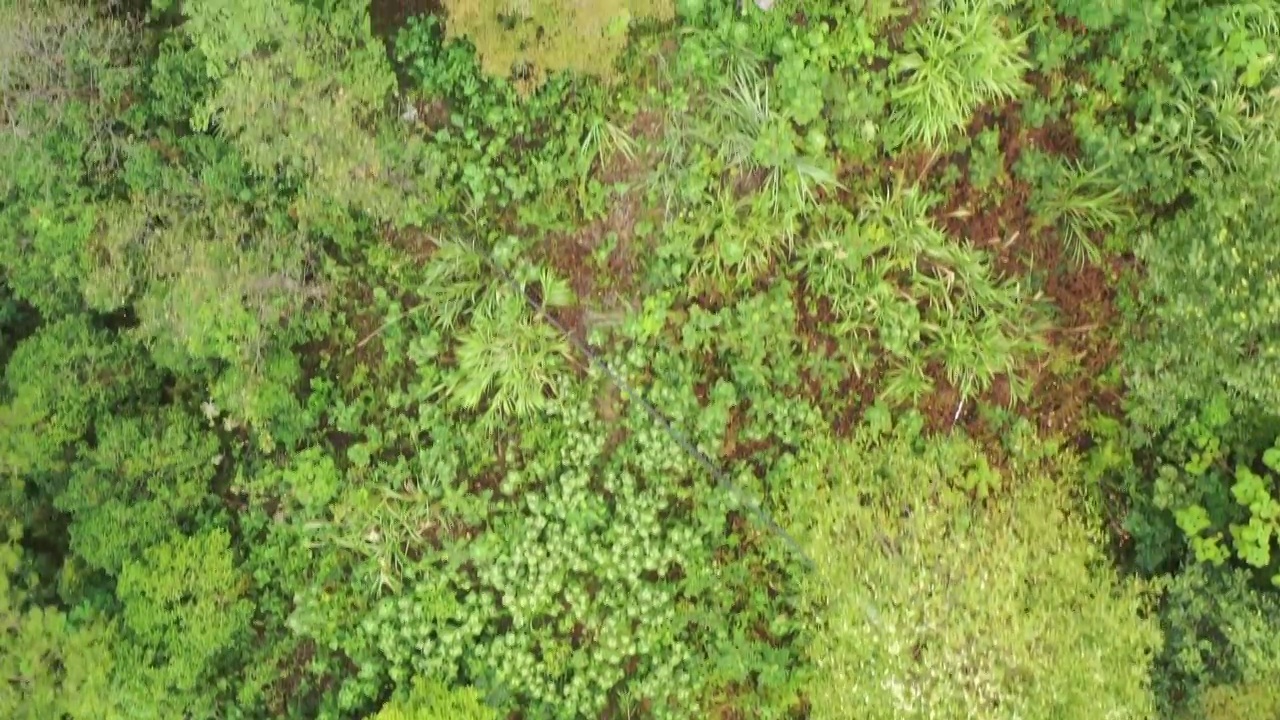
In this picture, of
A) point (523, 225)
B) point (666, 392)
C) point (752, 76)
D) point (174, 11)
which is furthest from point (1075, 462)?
point (174, 11)

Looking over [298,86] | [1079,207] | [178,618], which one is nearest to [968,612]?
[1079,207]

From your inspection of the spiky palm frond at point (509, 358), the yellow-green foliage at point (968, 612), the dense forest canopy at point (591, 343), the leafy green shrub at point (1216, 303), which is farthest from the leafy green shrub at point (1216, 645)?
the spiky palm frond at point (509, 358)

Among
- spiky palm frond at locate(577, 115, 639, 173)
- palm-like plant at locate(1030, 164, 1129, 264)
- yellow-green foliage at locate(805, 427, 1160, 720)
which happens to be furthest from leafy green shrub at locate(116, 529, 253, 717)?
palm-like plant at locate(1030, 164, 1129, 264)

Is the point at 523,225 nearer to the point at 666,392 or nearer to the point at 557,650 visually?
the point at 666,392

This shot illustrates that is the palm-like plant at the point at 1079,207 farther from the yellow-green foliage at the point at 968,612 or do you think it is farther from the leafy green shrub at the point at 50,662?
the leafy green shrub at the point at 50,662

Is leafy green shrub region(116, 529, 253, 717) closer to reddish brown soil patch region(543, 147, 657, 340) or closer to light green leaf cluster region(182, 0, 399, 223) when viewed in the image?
light green leaf cluster region(182, 0, 399, 223)

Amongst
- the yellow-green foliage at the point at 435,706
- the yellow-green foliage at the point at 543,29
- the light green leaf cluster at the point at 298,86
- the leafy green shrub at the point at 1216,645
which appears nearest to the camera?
the leafy green shrub at the point at 1216,645
